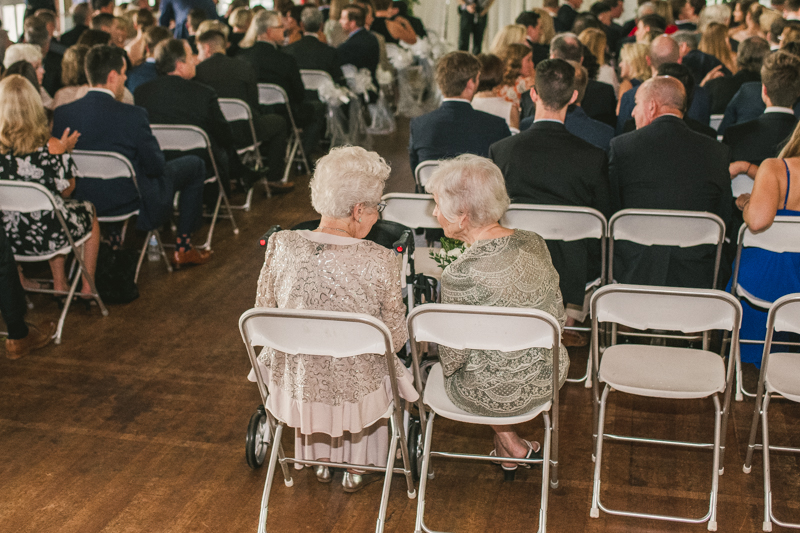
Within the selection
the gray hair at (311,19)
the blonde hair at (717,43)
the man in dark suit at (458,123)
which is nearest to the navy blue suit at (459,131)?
the man in dark suit at (458,123)

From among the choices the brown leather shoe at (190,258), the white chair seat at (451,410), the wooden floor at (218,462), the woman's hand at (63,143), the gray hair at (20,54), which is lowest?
the wooden floor at (218,462)

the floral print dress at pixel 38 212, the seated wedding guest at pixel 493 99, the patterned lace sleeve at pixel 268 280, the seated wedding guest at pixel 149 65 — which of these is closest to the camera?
the patterned lace sleeve at pixel 268 280

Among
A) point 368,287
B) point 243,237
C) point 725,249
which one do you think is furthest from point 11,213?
point 725,249

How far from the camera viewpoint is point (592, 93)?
5691 mm

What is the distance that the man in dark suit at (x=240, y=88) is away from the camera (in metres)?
6.31

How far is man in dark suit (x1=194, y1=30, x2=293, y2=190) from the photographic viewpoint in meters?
6.31

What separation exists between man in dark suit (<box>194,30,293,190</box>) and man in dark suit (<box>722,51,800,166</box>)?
3720 millimetres

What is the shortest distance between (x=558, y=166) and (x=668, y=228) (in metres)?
0.60

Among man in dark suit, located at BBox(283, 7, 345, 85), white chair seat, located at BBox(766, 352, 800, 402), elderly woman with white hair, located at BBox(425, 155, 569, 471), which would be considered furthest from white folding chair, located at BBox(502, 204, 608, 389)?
man in dark suit, located at BBox(283, 7, 345, 85)

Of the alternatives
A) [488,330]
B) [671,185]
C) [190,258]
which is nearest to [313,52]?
[190,258]

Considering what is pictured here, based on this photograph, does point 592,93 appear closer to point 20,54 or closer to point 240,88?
point 240,88

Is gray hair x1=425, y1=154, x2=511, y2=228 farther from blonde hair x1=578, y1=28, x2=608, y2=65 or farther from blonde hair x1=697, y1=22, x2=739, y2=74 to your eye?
blonde hair x1=697, y1=22, x2=739, y2=74

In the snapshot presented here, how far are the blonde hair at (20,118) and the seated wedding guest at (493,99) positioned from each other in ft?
9.59

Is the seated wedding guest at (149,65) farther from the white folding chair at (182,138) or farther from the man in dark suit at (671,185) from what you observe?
the man in dark suit at (671,185)
